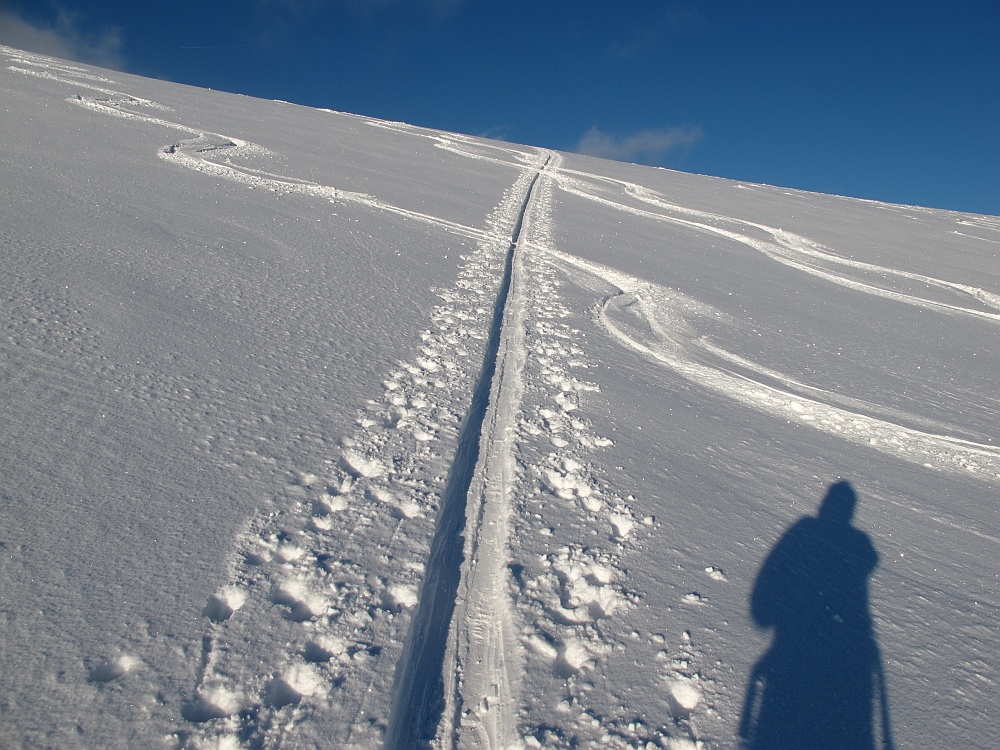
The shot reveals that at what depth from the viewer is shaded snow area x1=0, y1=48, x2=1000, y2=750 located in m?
1.80

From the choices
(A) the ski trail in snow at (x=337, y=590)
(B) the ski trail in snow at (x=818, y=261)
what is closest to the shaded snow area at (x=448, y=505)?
(A) the ski trail in snow at (x=337, y=590)

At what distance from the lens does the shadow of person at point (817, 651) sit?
1887mm

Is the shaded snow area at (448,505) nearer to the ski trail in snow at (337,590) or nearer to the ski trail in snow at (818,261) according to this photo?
the ski trail in snow at (337,590)

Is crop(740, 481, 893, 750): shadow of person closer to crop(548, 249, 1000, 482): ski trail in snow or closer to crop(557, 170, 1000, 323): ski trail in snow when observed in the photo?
crop(548, 249, 1000, 482): ski trail in snow

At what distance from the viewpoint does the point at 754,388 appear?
177 inches

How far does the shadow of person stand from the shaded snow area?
12mm

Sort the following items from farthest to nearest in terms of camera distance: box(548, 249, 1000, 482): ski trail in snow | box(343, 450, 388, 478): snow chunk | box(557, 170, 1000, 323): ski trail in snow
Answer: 1. box(557, 170, 1000, 323): ski trail in snow
2. box(548, 249, 1000, 482): ski trail in snow
3. box(343, 450, 388, 478): snow chunk

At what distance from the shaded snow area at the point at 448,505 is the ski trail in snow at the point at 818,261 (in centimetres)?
277

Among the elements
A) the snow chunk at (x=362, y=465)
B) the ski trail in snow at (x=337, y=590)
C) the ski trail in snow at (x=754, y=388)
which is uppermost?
the ski trail in snow at (x=754, y=388)

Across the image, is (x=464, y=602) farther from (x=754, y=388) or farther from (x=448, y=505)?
(x=754, y=388)

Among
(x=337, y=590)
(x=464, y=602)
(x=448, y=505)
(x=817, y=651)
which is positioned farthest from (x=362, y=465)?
(x=817, y=651)

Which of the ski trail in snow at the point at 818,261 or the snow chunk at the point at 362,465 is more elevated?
the ski trail in snow at the point at 818,261

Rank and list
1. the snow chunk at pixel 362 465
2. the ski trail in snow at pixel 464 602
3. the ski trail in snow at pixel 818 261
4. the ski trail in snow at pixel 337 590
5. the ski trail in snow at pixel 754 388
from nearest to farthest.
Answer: the ski trail in snow at pixel 337 590, the ski trail in snow at pixel 464 602, the snow chunk at pixel 362 465, the ski trail in snow at pixel 754 388, the ski trail in snow at pixel 818 261

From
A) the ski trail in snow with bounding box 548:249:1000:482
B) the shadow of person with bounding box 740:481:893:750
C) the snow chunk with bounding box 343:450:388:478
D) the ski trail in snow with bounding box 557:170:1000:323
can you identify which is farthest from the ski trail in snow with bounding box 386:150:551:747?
the ski trail in snow with bounding box 557:170:1000:323
